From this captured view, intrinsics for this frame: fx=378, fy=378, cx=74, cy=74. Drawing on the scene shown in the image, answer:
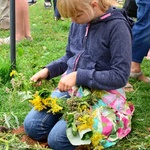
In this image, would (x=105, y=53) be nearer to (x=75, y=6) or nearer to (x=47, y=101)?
(x=75, y=6)

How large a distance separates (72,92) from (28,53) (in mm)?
1693

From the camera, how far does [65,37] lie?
15.5 feet

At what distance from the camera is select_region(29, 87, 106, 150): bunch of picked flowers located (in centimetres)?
195

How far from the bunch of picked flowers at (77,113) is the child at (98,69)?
1.4 inches

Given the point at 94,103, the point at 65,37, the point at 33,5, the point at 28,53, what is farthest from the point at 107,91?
the point at 33,5

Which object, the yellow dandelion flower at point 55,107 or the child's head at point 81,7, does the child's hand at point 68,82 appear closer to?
the yellow dandelion flower at point 55,107

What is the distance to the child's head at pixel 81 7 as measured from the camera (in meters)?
1.96

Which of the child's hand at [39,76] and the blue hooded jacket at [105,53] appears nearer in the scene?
the blue hooded jacket at [105,53]

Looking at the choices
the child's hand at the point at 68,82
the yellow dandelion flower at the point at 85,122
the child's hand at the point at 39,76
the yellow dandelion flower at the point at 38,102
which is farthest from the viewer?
the child's hand at the point at 39,76

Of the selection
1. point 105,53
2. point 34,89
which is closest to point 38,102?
point 34,89

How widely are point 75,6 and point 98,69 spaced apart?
0.39 m

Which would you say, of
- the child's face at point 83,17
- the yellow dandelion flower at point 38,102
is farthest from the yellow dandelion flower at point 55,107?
the child's face at point 83,17

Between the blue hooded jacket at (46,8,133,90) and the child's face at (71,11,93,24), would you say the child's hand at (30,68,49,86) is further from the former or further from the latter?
the child's face at (71,11,93,24)

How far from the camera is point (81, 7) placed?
6.49 ft
